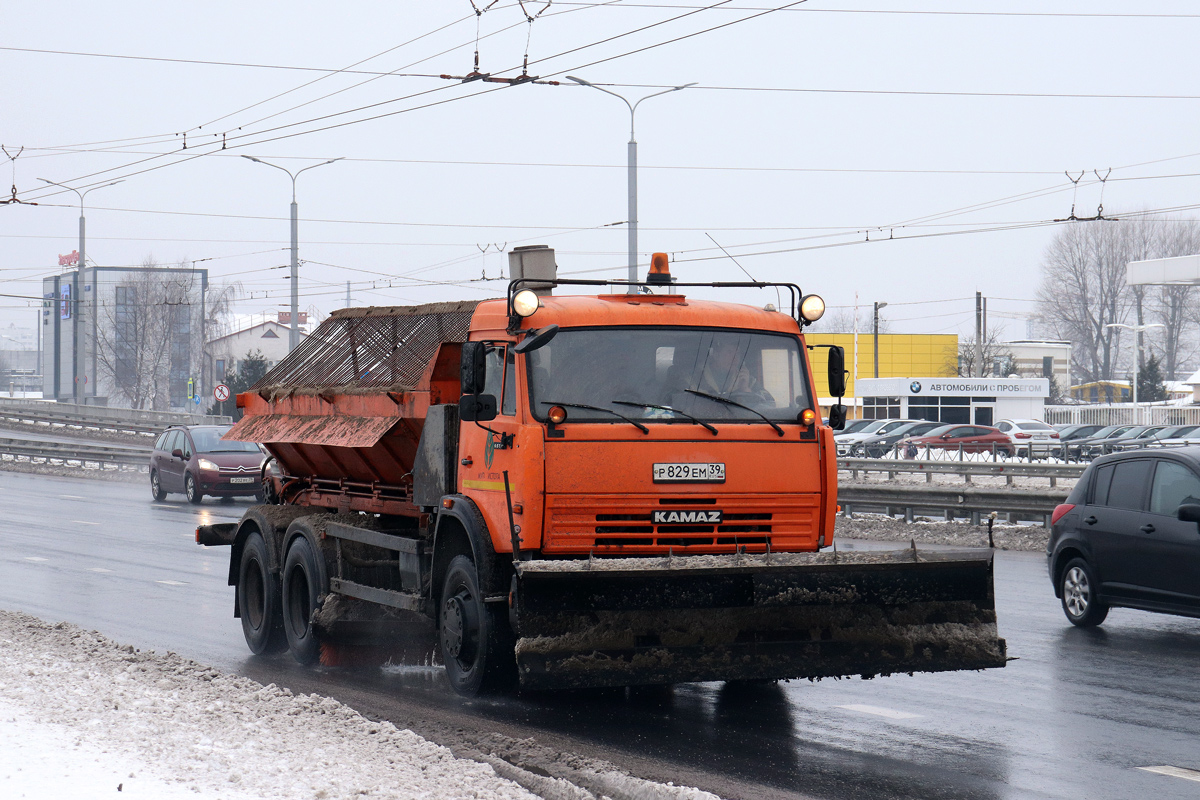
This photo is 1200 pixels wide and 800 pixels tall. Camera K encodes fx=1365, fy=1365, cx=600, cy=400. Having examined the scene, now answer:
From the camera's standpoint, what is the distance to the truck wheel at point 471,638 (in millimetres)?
7730

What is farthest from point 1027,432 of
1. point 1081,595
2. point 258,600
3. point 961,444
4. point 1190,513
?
point 258,600

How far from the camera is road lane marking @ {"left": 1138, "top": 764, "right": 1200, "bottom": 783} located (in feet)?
20.6

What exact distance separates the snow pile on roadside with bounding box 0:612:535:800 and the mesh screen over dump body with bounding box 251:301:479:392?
236 centimetres

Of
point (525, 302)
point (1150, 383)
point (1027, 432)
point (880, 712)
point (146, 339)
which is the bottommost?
point (880, 712)

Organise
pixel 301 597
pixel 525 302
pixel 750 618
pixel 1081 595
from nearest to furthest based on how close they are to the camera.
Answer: pixel 750 618 < pixel 525 302 < pixel 301 597 < pixel 1081 595

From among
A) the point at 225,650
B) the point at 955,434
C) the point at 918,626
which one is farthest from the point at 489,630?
the point at 955,434

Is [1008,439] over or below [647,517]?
below

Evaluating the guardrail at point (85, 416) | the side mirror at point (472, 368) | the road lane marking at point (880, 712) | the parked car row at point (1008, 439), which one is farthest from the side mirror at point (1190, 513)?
the guardrail at point (85, 416)

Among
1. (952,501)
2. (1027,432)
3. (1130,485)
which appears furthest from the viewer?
(1027,432)

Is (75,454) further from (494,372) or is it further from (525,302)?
(525,302)

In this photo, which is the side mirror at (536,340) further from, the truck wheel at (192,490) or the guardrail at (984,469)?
the truck wheel at (192,490)

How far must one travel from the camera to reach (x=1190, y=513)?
10.1 metres

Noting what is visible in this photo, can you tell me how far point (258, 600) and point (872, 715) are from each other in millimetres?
5231

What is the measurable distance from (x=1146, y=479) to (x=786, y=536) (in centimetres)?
461
